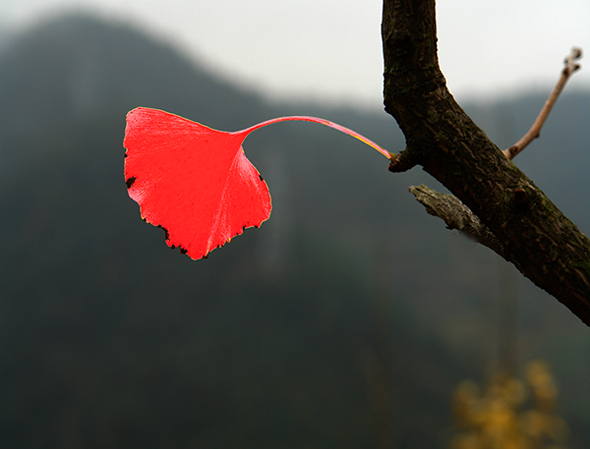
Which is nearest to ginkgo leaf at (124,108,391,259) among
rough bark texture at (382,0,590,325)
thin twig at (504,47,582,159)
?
rough bark texture at (382,0,590,325)

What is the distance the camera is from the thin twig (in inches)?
12.3

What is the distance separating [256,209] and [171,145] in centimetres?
6

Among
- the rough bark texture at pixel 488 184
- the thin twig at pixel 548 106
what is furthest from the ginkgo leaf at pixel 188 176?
the thin twig at pixel 548 106

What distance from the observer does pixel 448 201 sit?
24 cm

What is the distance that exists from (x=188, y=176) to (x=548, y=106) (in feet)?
0.99

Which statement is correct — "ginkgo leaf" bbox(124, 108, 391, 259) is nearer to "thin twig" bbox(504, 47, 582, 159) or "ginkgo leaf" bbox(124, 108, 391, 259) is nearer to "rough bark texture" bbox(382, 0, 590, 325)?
"rough bark texture" bbox(382, 0, 590, 325)

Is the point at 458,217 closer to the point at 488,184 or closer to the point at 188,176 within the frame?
the point at 488,184

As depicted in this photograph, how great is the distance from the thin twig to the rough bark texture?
0.11 metres

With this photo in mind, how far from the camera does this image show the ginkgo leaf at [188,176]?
0.20m

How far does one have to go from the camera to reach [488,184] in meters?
0.21

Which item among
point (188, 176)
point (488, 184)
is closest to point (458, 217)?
point (488, 184)

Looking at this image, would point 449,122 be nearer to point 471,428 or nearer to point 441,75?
point 441,75

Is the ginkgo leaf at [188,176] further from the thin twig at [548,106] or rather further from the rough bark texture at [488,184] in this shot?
the thin twig at [548,106]

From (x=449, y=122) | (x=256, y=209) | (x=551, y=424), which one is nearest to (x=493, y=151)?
(x=449, y=122)
